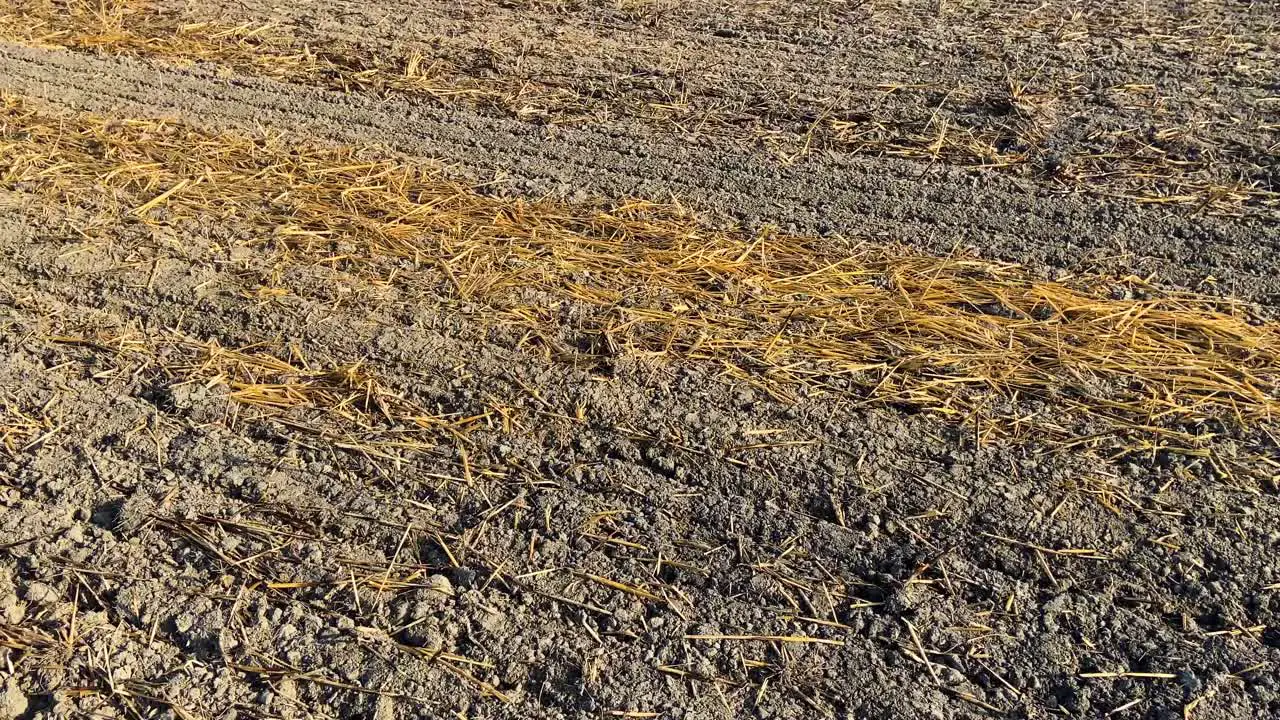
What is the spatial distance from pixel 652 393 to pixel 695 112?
2249mm

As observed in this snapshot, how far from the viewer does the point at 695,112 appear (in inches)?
191

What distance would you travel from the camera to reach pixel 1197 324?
130 inches

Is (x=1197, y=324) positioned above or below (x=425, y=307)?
above

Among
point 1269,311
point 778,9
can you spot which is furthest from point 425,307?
point 778,9

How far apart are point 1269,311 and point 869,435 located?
1.60m

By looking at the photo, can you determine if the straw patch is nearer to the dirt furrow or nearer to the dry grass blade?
the dirt furrow

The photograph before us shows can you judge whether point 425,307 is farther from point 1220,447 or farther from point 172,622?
point 1220,447

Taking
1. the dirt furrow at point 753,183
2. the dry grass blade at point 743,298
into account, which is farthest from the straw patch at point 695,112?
the dry grass blade at point 743,298

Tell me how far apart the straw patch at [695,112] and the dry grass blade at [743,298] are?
84 centimetres

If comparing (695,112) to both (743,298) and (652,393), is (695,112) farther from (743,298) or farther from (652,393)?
(652,393)

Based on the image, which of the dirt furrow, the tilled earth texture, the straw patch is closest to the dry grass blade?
the tilled earth texture

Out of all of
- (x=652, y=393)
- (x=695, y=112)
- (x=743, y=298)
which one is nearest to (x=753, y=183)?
(x=695, y=112)

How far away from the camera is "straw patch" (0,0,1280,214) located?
4.20 metres

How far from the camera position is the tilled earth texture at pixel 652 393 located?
7.59 ft
